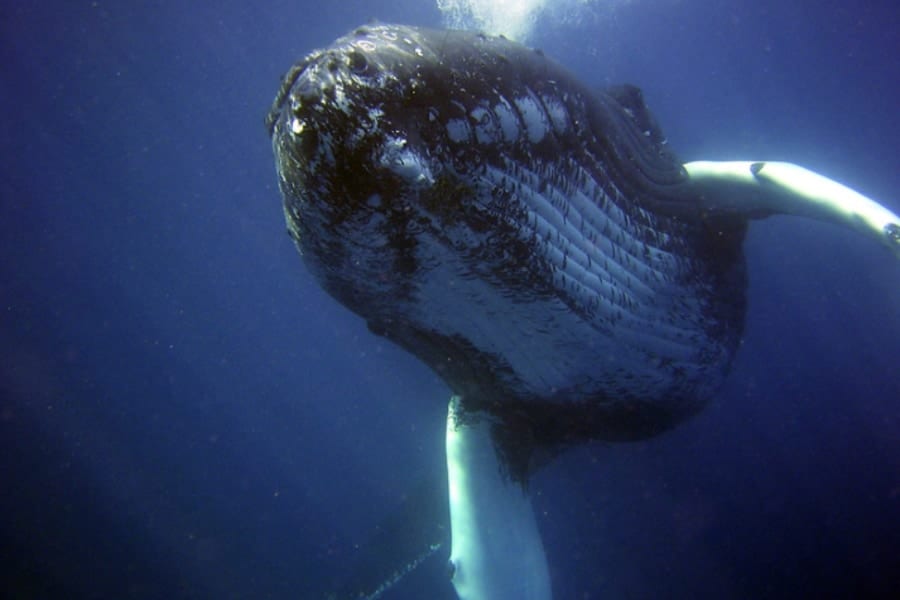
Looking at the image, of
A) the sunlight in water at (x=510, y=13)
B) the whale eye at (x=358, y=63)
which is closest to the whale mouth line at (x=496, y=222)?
the whale eye at (x=358, y=63)

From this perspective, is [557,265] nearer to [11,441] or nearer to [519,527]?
[519,527]

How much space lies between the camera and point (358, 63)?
1692 mm

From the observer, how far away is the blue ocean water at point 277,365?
6797 millimetres

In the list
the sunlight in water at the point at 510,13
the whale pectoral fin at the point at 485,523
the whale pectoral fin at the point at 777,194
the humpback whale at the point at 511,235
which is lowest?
the whale pectoral fin at the point at 485,523

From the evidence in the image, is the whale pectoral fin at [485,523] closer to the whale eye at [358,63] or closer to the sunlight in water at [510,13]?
the whale eye at [358,63]

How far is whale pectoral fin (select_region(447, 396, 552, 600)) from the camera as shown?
194 inches

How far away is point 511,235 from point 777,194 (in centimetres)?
322

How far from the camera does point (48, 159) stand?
34531 millimetres

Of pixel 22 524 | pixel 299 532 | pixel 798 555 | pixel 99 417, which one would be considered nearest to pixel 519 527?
pixel 798 555

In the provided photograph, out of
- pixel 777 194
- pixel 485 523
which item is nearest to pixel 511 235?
pixel 777 194

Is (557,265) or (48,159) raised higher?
(48,159)

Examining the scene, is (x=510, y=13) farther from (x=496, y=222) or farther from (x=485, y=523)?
(x=496, y=222)

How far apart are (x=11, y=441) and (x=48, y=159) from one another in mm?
33870

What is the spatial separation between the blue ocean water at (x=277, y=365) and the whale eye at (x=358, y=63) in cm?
504
